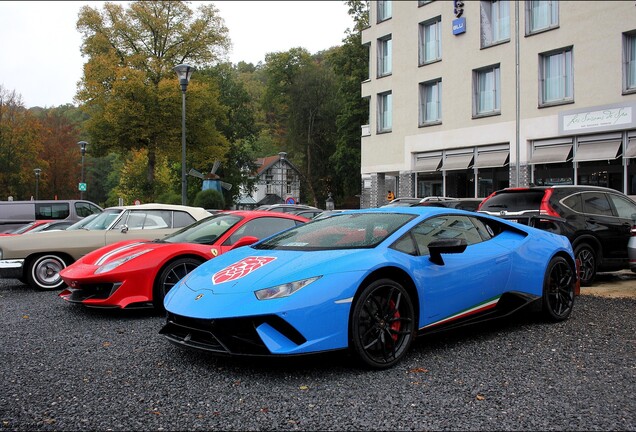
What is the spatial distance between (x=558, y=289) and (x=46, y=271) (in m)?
7.97

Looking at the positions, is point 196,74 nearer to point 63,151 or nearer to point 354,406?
point 63,151

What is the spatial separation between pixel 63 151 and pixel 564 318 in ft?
209

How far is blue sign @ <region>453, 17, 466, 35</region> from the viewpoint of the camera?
87.9 ft

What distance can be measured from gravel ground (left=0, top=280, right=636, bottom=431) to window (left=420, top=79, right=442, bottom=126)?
77.7 ft

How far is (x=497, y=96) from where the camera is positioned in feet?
83.9

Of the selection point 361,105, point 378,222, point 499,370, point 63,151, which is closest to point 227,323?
point 378,222

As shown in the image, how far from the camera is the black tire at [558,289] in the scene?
5.85 metres

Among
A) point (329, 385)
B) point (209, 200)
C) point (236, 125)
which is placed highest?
point (236, 125)

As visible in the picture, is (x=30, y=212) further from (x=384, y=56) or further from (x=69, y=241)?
(x=384, y=56)

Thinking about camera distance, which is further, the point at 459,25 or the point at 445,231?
the point at 459,25

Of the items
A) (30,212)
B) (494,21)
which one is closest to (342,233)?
(30,212)

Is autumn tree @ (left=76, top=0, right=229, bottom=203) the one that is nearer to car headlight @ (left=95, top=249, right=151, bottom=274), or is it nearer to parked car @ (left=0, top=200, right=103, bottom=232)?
parked car @ (left=0, top=200, right=103, bottom=232)

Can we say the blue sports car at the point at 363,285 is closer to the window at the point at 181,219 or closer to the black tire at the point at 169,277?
the black tire at the point at 169,277

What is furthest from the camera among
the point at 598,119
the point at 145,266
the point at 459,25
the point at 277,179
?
the point at 277,179
